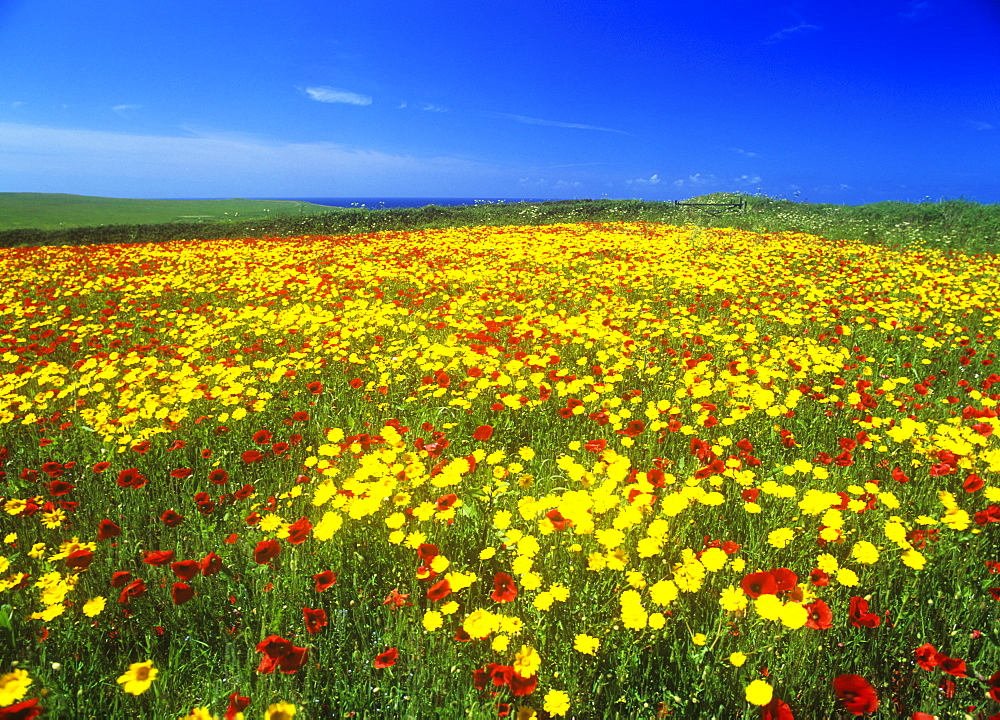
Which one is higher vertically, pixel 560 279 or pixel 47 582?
pixel 560 279

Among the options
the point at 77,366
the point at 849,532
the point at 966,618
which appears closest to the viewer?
the point at 966,618

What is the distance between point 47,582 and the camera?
1842 mm

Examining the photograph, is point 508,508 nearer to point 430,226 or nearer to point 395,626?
point 395,626

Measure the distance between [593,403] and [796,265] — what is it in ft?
25.2

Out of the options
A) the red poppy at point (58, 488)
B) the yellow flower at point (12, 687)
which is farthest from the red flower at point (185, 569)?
the red poppy at point (58, 488)

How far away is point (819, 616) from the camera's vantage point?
1.59m

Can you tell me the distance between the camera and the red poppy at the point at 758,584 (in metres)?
1.65

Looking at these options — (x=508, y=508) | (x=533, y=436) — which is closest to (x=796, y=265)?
(x=533, y=436)

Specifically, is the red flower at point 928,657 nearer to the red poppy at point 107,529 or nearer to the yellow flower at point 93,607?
the yellow flower at point 93,607

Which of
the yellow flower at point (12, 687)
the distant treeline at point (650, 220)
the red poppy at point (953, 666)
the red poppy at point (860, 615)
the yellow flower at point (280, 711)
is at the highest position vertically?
the distant treeline at point (650, 220)

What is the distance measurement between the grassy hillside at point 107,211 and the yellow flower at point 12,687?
36.2 m

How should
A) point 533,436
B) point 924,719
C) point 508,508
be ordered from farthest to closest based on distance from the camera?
point 533,436 → point 508,508 → point 924,719

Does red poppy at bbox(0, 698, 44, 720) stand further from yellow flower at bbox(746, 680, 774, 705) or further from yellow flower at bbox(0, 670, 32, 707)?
yellow flower at bbox(746, 680, 774, 705)

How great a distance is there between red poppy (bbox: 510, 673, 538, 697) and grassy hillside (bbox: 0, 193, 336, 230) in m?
36.7
